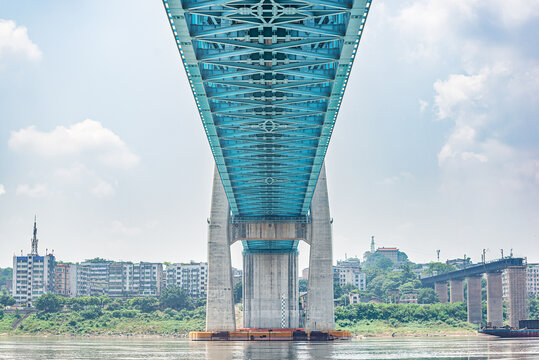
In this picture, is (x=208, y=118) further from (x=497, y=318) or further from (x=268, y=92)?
(x=497, y=318)

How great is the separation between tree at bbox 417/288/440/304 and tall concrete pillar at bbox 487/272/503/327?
4922cm

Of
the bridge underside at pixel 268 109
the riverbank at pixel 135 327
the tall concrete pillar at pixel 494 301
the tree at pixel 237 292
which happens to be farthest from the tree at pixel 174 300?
the bridge underside at pixel 268 109

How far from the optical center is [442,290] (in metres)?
174

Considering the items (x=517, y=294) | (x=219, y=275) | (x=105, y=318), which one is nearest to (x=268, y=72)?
(x=219, y=275)

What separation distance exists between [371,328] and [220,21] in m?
99.4

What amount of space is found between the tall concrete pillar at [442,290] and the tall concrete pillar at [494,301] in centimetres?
4328

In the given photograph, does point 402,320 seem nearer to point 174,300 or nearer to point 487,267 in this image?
point 487,267

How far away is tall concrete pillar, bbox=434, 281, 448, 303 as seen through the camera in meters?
A: 171

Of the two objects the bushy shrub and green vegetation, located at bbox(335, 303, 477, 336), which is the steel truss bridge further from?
the bushy shrub

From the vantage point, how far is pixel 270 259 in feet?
340

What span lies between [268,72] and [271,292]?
6578cm

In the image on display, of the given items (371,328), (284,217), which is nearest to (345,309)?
(371,328)

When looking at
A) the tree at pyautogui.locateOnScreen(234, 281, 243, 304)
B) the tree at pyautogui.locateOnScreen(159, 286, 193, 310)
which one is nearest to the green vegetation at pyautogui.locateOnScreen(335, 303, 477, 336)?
the tree at pyautogui.locateOnScreen(159, 286, 193, 310)

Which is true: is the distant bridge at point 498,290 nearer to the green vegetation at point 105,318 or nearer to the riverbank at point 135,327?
the riverbank at point 135,327
